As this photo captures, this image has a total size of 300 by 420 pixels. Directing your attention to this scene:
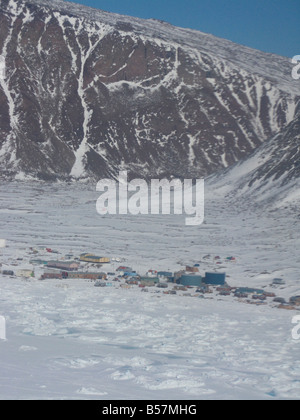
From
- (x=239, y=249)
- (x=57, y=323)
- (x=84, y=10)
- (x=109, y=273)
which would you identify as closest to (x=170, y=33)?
(x=84, y=10)

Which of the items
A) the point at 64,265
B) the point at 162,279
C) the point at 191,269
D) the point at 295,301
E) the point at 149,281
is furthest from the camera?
the point at 191,269

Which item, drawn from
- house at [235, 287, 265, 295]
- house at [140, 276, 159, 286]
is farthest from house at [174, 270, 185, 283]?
house at [235, 287, 265, 295]

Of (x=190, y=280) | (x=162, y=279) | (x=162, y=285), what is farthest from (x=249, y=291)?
(x=162, y=279)

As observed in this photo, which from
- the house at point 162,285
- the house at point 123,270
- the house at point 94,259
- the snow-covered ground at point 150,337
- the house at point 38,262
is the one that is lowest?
the snow-covered ground at point 150,337

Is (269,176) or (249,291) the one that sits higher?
(269,176)

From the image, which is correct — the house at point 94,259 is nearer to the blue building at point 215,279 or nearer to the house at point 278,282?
the blue building at point 215,279

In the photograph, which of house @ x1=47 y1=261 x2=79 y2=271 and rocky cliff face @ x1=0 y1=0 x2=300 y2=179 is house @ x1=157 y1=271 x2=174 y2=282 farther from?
rocky cliff face @ x1=0 y1=0 x2=300 y2=179

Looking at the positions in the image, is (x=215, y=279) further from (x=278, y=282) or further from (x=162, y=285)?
(x=162, y=285)

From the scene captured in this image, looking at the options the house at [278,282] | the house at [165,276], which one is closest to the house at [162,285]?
the house at [165,276]
